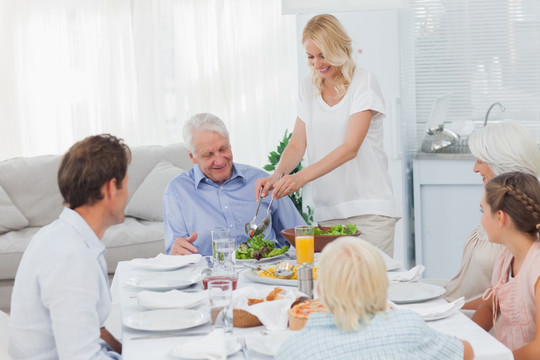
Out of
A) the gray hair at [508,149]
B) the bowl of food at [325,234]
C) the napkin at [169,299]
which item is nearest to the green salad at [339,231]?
the bowl of food at [325,234]

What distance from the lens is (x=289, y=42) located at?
587cm

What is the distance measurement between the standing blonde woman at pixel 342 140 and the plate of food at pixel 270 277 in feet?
1.85

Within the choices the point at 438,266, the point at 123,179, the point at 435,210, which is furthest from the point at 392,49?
the point at 123,179

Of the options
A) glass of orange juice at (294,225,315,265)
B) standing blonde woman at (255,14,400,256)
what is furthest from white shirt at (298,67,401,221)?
glass of orange juice at (294,225,315,265)

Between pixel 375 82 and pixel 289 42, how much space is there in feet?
9.56

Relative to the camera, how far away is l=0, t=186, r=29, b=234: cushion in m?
4.84

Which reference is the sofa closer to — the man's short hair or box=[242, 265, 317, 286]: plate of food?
box=[242, 265, 317, 286]: plate of food

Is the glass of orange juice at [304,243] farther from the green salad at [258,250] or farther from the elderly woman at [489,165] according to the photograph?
the elderly woman at [489,165]

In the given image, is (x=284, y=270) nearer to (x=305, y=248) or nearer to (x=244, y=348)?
(x=305, y=248)

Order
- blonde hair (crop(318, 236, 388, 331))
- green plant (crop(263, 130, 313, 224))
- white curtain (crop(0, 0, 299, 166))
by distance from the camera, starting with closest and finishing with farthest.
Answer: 1. blonde hair (crop(318, 236, 388, 331))
2. green plant (crop(263, 130, 313, 224))
3. white curtain (crop(0, 0, 299, 166))

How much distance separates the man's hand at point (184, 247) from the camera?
9.21ft

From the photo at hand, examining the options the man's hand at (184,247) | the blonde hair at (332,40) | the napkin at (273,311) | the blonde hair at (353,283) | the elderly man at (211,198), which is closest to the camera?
the blonde hair at (353,283)

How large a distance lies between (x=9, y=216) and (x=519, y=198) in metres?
3.67

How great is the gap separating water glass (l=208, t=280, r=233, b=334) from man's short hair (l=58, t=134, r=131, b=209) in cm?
38
